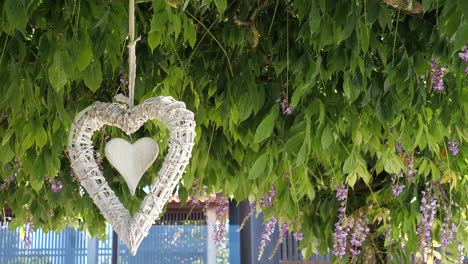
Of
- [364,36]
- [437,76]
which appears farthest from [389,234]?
[364,36]

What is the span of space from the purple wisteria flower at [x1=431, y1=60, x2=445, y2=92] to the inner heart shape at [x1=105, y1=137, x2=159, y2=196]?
1.21 meters

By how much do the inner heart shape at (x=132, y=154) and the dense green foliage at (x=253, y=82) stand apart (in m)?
0.37

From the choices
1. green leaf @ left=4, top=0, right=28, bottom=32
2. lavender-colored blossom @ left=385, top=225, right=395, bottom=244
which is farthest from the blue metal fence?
green leaf @ left=4, top=0, right=28, bottom=32

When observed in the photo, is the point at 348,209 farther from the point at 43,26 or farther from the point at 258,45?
the point at 43,26

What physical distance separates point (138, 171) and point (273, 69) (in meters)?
1.21

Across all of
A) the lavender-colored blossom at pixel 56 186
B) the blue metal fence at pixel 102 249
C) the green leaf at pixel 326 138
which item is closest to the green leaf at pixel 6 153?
the lavender-colored blossom at pixel 56 186

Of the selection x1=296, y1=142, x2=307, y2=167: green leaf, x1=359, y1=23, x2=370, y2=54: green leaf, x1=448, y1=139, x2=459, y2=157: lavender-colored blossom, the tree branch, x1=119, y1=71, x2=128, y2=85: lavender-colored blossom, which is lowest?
x1=296, y1=142, x2=307, y2=167: green leaf

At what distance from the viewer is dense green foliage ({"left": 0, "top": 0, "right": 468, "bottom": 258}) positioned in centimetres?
161

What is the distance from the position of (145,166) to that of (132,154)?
1.1 inches

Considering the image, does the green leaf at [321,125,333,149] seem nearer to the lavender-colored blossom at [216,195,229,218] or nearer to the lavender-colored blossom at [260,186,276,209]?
the lavender-colored blossom at [260,186,276,209]

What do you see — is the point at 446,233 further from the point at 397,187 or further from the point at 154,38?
the point at 154,38

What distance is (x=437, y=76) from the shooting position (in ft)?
6.83

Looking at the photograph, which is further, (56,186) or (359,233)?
(359,233)

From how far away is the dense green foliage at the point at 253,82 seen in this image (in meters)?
1.61
